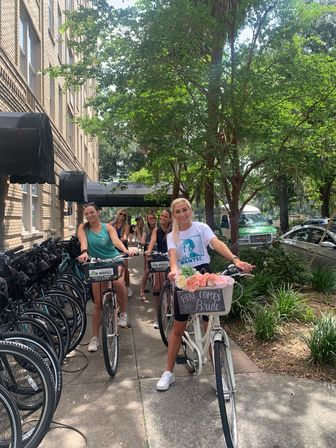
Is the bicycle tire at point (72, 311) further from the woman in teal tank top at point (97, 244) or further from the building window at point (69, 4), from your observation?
the building window at point (69, 4)

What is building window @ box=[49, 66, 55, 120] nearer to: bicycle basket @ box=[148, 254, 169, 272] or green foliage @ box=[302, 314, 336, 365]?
bicycle basket @ box=[148, 254, 169, 272]

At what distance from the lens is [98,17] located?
23.2 ft

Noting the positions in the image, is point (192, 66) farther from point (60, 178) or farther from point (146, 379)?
point (60, 178)

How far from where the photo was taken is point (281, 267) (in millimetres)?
8352

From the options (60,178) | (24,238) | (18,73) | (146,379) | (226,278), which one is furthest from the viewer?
(60,178)

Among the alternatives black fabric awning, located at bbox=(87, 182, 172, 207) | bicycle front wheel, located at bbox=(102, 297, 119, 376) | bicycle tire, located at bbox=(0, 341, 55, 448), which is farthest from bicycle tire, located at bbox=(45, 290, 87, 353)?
black fabric awning, located at bbox=(87, 182, 172, 207)

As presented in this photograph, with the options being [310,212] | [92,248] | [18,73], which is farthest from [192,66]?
[310,212]

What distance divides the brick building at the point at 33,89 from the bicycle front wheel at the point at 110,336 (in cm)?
463

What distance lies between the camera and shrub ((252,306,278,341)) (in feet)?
17.4

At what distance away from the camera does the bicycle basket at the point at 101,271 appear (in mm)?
4570

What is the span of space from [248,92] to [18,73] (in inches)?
202

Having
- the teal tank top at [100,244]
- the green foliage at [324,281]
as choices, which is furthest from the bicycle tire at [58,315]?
the green foliage at [324,281]

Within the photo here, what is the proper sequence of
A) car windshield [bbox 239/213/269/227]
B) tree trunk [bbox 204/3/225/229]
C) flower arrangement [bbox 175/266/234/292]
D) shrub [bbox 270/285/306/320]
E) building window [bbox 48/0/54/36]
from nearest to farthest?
1. flower arrangement [bbox 175/266/234/292]
2. shrub [bbox 270/285/306/320]
3. tree trunk [bbox 204/3/225/229]
4. building window [bbox 48/0/54/36]
5. car windshield [bbox 239/213/269/227]

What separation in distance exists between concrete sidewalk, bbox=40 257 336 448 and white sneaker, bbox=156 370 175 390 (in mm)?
59
